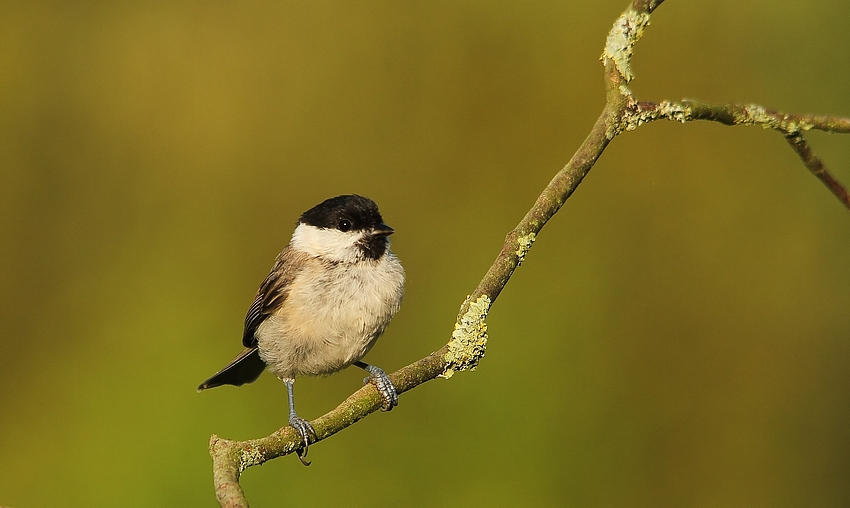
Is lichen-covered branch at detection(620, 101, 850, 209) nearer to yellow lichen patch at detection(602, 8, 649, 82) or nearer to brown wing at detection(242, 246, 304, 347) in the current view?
yellow lichen patch at detection(602, 8, 649, 82)

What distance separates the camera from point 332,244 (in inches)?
124

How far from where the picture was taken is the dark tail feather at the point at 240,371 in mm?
3557

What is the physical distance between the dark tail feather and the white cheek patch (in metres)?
0.65

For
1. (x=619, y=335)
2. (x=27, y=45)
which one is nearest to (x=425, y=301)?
(x=619, y=335)

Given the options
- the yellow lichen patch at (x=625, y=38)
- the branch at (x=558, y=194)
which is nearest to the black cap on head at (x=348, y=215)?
the branch at (x=558, y=194)

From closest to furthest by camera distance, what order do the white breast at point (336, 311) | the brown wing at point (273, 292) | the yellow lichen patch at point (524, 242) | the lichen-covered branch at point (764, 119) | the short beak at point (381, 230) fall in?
the lichen-covered branch at point (764, 119)
the yellow lichen patch at point (524, 242)
the white breast at point (336, 311)
the short beak at point (381, 230)
the brown wing at point (273, 292)

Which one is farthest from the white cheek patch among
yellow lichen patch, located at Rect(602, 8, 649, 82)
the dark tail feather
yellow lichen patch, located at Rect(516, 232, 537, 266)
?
yellow lichen patch, located at Rect(602, 8, 649, 82)

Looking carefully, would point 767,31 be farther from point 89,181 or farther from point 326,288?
point 89,181

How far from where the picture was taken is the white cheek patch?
3098mm

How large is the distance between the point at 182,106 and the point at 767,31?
393 cm

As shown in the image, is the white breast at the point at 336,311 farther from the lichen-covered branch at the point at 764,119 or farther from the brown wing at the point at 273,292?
the lichen-covered branch at the point at 764,119

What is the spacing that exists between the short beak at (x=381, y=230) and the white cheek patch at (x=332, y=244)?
6cm

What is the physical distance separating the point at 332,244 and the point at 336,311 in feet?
1.02

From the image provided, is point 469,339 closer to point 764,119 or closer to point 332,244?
point 764,119
